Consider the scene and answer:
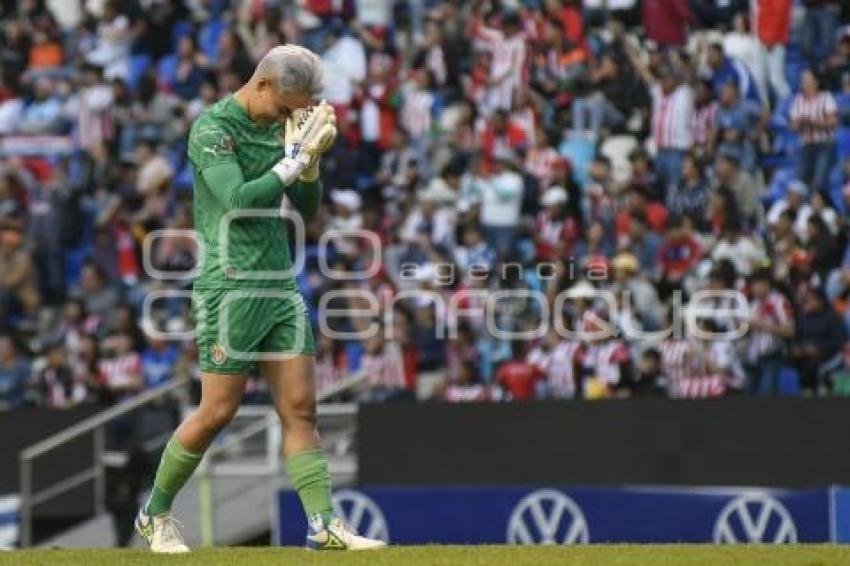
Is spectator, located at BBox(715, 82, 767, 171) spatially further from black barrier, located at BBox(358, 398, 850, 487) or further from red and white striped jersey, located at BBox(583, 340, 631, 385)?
black barrier, located at BBox(358, 398, 850, 487)

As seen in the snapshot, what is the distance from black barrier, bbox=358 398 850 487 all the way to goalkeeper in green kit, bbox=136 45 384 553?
773cm

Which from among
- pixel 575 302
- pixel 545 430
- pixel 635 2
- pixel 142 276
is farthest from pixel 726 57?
pixel 142 276

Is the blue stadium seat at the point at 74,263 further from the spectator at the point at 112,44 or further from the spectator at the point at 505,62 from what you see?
the spectator at the point at 505,62

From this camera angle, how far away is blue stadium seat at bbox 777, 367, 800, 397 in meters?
17.4

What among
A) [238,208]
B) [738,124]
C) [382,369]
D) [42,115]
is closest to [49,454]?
[382,369]

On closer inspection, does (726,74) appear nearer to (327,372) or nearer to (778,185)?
(778,185)

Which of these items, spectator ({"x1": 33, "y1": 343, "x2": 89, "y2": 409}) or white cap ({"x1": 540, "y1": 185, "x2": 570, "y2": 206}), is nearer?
white cap ({"x1": 540, "y1": 185, "x2": 570, "y2": 206})

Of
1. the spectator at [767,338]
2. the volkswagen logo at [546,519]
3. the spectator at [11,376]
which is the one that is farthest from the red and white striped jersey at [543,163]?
the spectator at [11,376]

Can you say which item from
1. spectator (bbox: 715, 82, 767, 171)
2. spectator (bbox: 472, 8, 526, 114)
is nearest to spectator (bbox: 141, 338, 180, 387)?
spectator (bbox: 472, 8, 526, 114)

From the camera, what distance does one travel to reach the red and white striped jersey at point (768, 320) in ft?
57.3

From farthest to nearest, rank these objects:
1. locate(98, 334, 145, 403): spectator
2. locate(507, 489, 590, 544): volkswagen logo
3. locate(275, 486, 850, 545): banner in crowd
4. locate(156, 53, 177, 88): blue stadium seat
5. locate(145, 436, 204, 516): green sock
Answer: locate(156, 53, 177, 88): blue stadium seat
locate(98, 334, 145, 403): spectator
locate(507, 489, 590, 544): volkswagen logo
locate(275, 486, 850, 545): banner in crowd
locate(145, 436, 204, 516): green sock

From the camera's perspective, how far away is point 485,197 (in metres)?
20.0

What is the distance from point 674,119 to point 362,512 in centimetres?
499

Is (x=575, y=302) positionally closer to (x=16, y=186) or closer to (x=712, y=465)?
(x=712, y=465)
